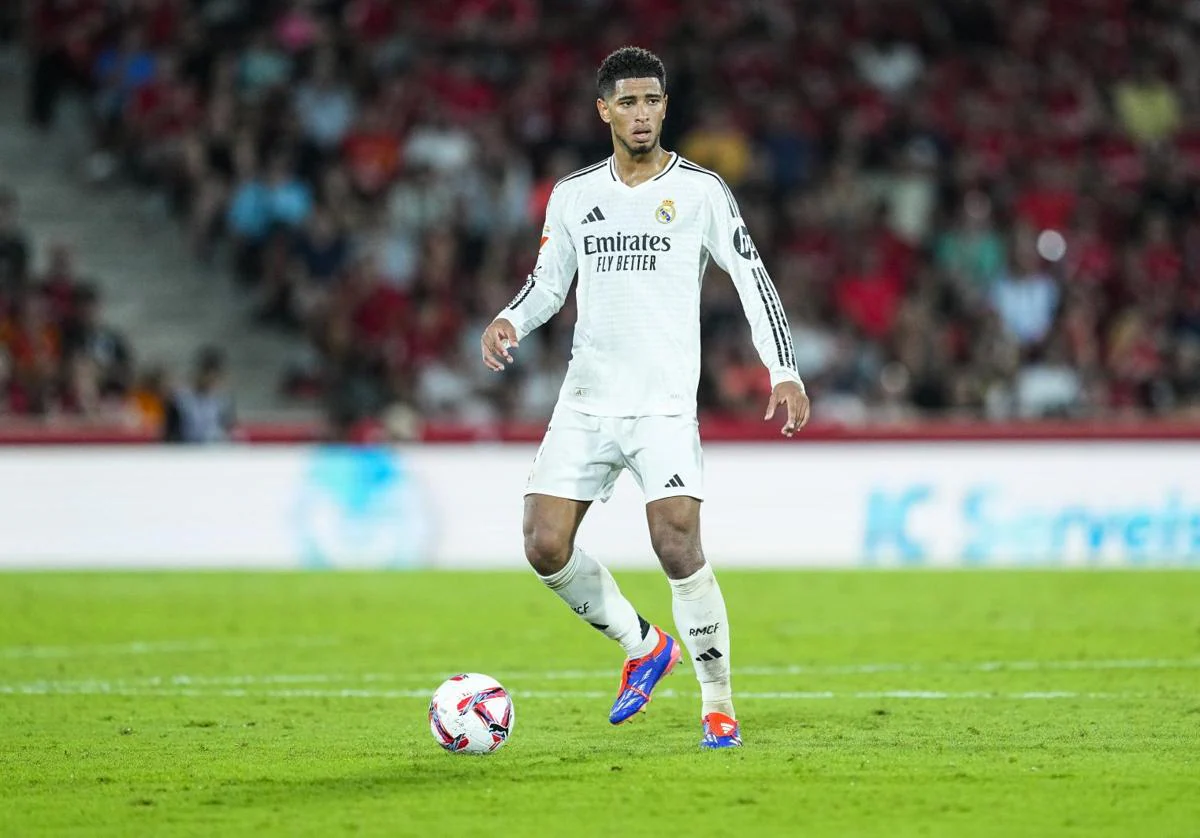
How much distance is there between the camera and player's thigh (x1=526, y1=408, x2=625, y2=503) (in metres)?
7.65

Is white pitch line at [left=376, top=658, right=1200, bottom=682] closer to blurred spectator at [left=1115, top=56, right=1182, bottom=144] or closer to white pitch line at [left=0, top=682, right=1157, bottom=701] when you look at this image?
white pitch line at [left=0, top=682, right=1157, bottom=701]

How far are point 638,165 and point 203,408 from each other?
37.9 ft

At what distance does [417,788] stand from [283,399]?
14667 mm

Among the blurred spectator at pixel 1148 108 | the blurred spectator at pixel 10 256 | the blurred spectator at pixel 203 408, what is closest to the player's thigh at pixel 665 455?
the blurred spectator at pixel 203 408

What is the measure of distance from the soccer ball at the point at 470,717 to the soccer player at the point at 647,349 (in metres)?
0.60

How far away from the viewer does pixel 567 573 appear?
7.79m

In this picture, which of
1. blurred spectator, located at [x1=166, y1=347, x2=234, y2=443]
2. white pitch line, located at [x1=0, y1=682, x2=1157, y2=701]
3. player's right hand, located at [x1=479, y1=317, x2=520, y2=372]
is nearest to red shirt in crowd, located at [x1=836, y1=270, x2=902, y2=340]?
blurred spectator, located at [x1=166, y1=347, x2=234, y2=443]

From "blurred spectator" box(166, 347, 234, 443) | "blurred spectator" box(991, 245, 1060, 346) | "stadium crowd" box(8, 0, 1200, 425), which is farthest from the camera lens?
"blurred spectator" box(991, 245, 1060, 346)

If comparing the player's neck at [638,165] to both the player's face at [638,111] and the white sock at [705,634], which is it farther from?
the white sock at [705,634]

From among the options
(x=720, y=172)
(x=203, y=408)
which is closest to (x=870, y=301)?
(x=720, y=172)

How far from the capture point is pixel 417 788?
21.9 ft

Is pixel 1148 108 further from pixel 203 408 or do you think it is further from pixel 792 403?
pixel 792 403

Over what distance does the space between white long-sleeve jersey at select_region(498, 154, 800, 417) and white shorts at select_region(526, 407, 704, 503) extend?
5 cm

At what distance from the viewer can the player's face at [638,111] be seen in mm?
7531
